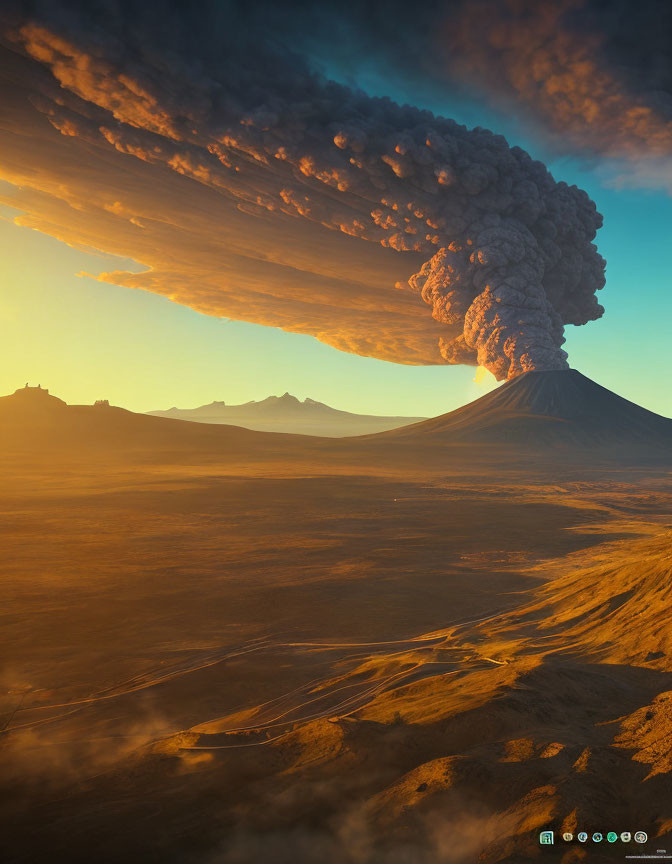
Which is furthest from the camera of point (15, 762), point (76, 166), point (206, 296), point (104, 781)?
point (206, 296)

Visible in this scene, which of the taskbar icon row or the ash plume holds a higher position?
the ash plume

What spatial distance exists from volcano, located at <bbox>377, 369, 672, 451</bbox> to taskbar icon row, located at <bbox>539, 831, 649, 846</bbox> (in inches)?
2229

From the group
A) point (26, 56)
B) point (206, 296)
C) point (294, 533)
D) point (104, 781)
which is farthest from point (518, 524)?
point (206, 296)

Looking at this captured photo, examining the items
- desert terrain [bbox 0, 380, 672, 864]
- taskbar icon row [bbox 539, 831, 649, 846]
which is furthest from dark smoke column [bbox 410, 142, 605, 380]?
taskbar icon row [bbox 539, 831, 649, 846]

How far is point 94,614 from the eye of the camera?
10.6 m

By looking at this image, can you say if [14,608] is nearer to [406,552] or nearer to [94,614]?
[94,614]

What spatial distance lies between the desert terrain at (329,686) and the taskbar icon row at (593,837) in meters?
0.08

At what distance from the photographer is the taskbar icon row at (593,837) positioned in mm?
3748

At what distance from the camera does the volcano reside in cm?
5928

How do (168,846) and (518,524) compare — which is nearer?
(168,846)

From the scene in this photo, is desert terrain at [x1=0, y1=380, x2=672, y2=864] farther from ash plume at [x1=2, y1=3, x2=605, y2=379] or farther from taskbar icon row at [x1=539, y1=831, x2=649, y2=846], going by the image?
ash plume at [x1=2, y1=3, x2=605, y2=379]

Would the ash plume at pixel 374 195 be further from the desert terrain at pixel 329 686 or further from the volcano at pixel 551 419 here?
the desert terrain at pixel 329 686

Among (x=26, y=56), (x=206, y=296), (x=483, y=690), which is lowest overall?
(x=483, y=690)

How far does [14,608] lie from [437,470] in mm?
33712
